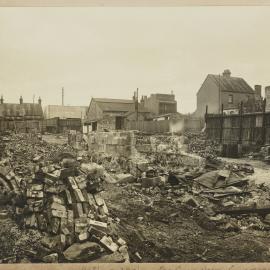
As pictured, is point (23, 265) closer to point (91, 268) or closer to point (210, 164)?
point (91, 268)

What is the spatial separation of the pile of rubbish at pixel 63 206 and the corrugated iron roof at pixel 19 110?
1.76 ft

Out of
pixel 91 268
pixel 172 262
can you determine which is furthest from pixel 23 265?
pixel 172 262

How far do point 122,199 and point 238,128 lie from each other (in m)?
4.10

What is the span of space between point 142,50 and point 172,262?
305cm

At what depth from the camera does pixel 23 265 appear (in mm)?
3514

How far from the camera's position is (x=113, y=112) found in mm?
5172

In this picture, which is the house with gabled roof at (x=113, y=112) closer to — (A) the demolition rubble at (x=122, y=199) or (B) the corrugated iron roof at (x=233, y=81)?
(A) the demolition rubble at (x=122, y=199)

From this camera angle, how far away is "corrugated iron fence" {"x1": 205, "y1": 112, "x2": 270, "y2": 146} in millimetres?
6230

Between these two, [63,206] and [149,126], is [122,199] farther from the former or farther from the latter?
[149,126]

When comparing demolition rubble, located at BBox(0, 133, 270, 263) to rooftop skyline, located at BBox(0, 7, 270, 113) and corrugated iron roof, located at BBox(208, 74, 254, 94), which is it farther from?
corrugated iron roof, located at BBox(208, 74, 254, 94)

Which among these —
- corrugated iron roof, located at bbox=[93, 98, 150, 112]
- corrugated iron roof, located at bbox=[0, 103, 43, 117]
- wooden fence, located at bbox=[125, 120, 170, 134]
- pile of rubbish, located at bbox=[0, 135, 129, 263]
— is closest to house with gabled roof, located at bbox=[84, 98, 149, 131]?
corrugated iron roof, located at bbox=[93, 98, 150, 112]

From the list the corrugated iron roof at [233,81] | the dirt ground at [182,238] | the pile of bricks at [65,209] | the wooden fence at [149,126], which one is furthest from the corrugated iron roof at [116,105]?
the dirt ground at [182,238]

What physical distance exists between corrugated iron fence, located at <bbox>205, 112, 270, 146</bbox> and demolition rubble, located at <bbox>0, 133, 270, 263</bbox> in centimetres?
147

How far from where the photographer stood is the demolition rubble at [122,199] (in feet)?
11.8
